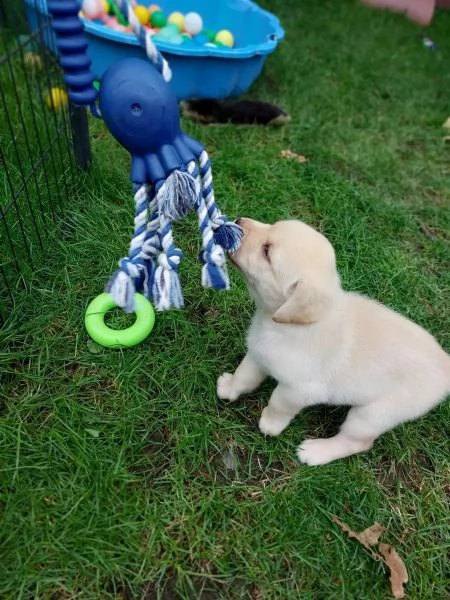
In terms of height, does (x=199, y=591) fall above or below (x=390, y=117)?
below

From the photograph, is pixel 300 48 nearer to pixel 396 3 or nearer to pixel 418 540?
pixel 396 3

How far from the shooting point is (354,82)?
208 inches

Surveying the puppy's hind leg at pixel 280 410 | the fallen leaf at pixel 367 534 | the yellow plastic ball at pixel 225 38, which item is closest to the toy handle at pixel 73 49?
the puppy's hind leg at pixel 280 410

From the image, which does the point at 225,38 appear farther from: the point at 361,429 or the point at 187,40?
the point at 361,429


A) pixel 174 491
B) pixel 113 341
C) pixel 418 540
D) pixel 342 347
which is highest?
pixel 342 347

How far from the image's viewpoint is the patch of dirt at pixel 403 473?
2270 mm

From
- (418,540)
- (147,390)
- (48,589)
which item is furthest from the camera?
(147,390)

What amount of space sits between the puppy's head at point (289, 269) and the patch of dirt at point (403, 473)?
85cm

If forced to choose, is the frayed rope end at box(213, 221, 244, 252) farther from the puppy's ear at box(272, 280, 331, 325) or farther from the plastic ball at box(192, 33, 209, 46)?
the plastic ball at box(192, 33, 209, 46)

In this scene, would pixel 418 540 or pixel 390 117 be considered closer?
pixel 418 540

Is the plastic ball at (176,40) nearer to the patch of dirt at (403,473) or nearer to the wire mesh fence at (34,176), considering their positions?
the wire mesh fence at (34,176)

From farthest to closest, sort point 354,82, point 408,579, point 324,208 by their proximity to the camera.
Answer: point 354,82 → point 324,208 → point 408,579

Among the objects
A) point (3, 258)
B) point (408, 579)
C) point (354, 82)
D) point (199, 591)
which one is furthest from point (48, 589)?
point (354, 82)

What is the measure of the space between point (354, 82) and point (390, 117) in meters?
0.67
